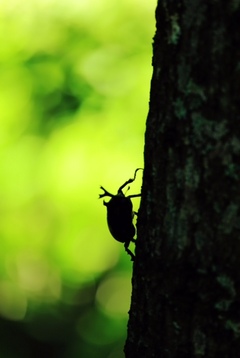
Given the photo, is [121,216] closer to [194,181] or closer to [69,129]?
[194,181]

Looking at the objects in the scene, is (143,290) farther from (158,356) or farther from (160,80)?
(160,80)

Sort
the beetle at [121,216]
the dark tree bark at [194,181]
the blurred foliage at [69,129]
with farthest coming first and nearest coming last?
1. the blurred foliage at [69,129]
2. the beetle at [121,216]
3. the dark tree bark at [194,181]

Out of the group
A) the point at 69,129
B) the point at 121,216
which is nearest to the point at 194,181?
the point at 121,216

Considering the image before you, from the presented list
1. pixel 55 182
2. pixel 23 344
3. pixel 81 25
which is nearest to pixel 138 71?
pixel 81 25

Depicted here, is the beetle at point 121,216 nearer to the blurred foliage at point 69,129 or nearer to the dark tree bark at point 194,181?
the dark tree bark at point 194,181

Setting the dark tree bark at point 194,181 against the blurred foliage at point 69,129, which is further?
the blurred foliage at point 69,129

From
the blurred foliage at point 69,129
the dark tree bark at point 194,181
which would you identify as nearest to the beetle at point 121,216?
the dark tree bark at point 194,181

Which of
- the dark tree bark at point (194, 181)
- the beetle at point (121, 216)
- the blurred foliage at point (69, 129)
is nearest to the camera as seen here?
the dark tree bark at point (194, 181)
